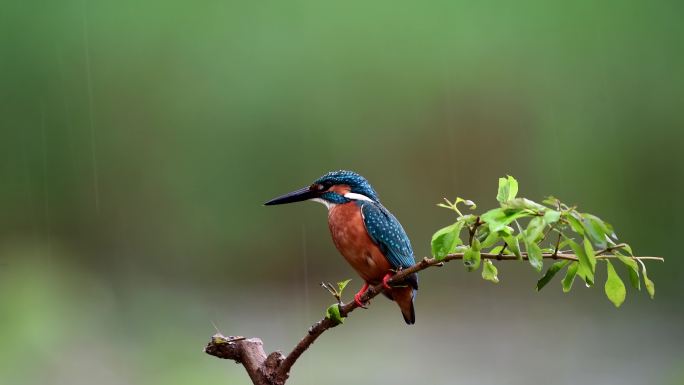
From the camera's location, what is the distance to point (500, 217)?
2.26 ft

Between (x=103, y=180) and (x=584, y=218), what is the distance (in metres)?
2.91

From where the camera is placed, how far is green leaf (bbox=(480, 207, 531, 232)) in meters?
0.68

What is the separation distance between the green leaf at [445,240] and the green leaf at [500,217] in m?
0.03

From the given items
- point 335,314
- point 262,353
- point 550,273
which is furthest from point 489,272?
point 262,353

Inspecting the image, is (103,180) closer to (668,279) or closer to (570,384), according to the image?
(570,384)

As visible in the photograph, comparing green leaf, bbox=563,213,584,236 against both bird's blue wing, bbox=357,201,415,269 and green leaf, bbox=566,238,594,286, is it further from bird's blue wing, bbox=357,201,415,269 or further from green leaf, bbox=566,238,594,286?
bird's blue wing, bbox=357,201,415,269

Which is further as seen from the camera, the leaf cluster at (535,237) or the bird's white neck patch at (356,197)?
the bird's white neck patch at (356,197)

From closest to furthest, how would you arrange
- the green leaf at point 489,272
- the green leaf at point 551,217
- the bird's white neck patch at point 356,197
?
the green leaf at point 551,217 → the green leaf at point 489,272 → the bird's white neck patch at point 356,197

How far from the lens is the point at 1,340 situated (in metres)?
2.83

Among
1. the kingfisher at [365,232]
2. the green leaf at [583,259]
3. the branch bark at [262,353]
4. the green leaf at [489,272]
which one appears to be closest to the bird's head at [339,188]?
the kingfisher at [365,232]

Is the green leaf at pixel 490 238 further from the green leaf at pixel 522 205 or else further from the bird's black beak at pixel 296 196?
the bird's black beak at pixel 296 196

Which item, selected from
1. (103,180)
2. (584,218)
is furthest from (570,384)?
(584,218)

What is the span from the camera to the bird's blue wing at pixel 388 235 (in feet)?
3.44

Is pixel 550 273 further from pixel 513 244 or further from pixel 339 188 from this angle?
pixel 339 188
